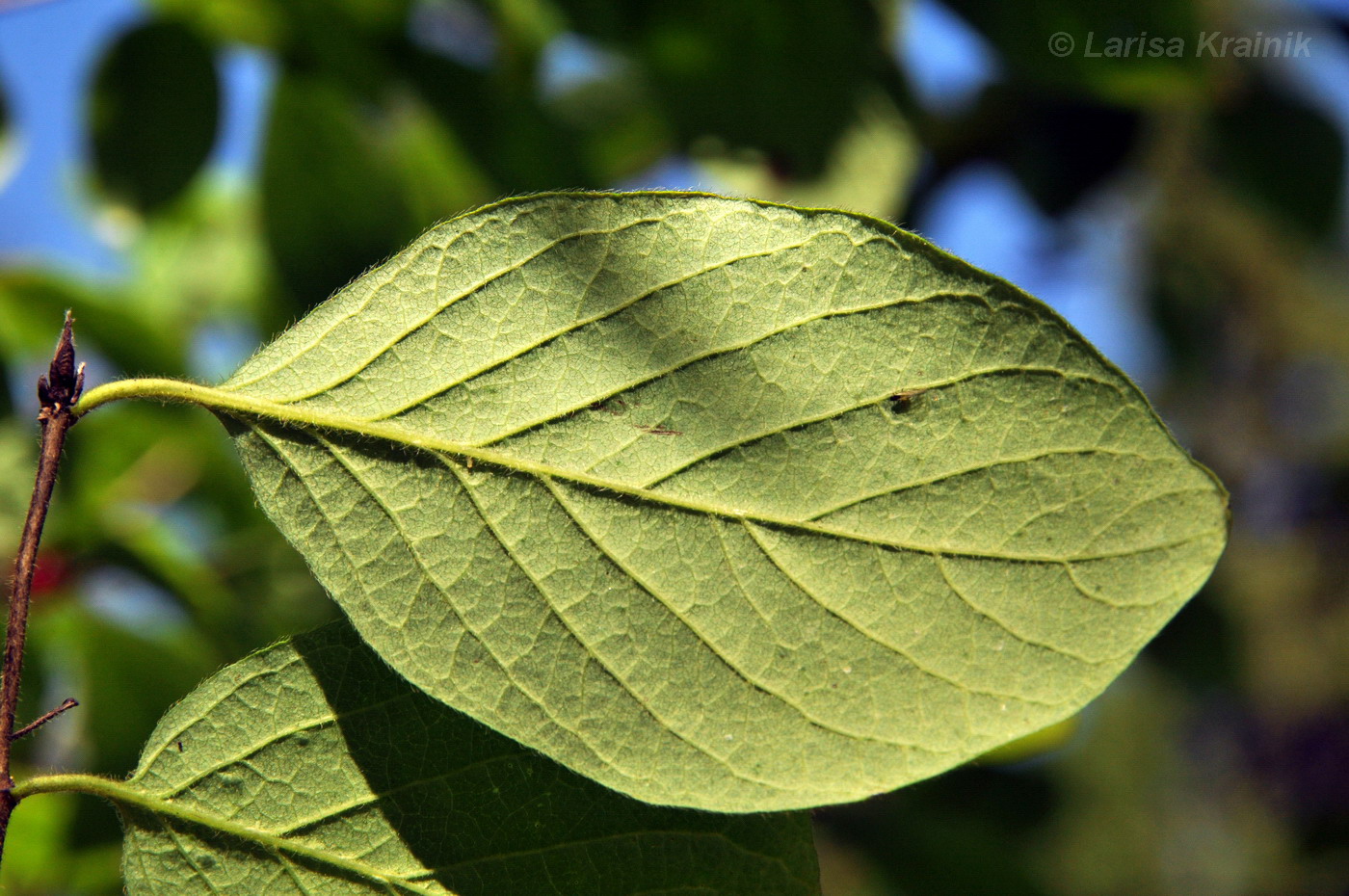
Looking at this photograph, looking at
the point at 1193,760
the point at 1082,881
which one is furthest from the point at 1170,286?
the point at 1082,881

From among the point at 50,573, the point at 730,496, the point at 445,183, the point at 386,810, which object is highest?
the point at 445,183

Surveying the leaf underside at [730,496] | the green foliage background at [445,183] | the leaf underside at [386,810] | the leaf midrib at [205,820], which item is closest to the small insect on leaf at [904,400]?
the leaf underside at [730,496]

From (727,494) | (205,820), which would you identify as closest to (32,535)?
(205,820)

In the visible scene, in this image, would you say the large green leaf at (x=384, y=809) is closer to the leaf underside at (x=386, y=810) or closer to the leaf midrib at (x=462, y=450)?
the leaf underside at (x=386, y=810)

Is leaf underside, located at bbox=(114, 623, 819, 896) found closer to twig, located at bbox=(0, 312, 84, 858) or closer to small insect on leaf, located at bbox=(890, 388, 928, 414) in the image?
twig, located at bbox=(0, 312, 84, 858)

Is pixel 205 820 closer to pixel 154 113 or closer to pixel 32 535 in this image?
pixel 32 535

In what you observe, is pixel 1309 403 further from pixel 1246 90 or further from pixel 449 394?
pixel 449 394
